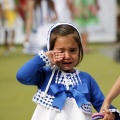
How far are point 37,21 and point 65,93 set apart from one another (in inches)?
367

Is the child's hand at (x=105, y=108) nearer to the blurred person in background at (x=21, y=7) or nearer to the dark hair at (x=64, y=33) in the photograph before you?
the dark hair at (x=64, y=33)

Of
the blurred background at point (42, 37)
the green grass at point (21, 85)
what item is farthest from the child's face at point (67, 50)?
the blurred background at point (42, 37)

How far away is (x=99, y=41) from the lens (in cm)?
1547

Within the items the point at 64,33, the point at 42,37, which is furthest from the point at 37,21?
the point at 64,33

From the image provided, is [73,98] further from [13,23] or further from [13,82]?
[13,23]

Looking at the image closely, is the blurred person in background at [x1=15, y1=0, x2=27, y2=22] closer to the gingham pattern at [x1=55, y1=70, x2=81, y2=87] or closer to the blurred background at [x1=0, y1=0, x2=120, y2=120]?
the blurred background at [x1=0, y1=0, x2=120, y2=120]

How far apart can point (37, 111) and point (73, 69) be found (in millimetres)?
365

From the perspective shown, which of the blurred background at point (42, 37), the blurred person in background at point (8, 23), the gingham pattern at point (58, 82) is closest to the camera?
the gingham pattern at point (58, 82)

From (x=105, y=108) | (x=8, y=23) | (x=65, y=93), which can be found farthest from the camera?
(x=8, y=23)

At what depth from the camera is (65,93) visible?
9.94 feet

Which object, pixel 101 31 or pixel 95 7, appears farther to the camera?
pixel 101 31

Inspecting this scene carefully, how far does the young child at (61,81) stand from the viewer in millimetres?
2975

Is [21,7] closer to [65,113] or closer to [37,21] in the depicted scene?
[37,21]

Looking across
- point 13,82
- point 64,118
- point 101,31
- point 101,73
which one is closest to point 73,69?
point 64,118
